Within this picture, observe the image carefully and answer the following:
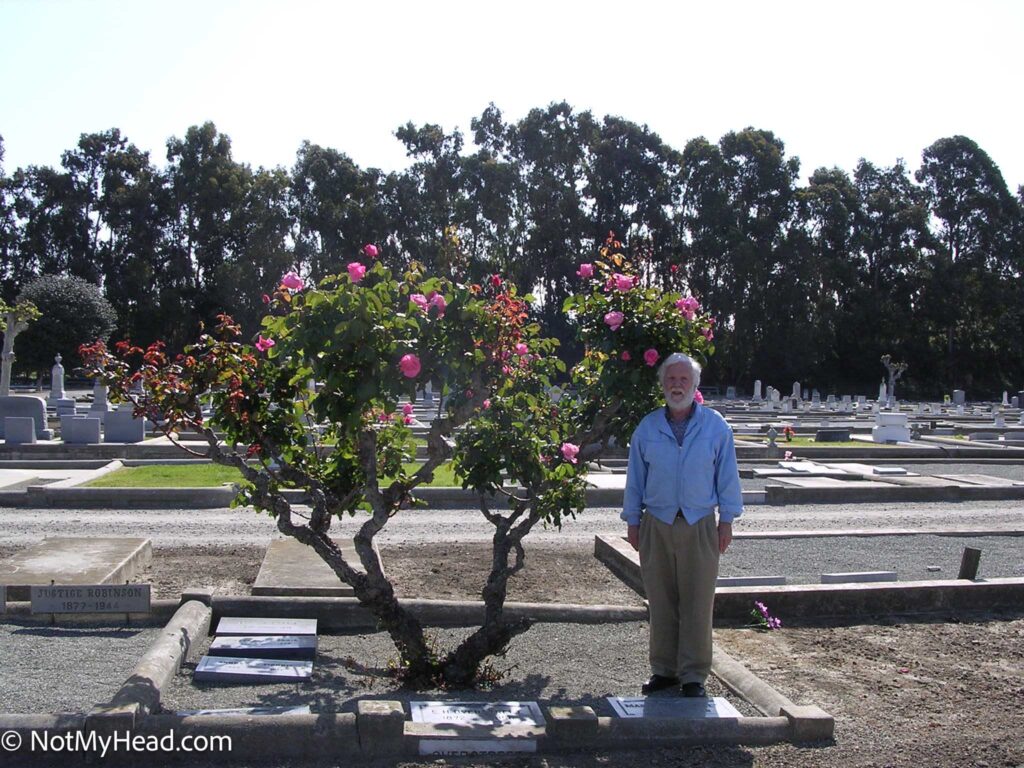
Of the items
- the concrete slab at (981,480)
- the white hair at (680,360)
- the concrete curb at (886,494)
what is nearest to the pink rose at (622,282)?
the white hair at (680,360)

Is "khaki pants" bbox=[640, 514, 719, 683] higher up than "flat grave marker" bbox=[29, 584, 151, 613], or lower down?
higher up

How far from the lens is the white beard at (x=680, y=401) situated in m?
4.90

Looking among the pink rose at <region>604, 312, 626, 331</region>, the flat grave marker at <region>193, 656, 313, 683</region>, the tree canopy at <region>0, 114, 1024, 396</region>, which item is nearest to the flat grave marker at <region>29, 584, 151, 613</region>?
the flat grave marker at <region>193, 656, 313, 683</region>

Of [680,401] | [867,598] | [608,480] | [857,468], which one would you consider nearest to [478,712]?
[680,401]

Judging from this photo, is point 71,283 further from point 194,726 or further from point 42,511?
point 194,726

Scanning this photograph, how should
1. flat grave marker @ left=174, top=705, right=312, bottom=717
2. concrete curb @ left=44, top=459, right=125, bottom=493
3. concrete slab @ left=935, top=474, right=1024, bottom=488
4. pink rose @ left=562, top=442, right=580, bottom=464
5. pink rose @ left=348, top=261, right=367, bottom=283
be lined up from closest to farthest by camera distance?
flat grave marker @ left=174, top=705, right=312, bottom=717, pink rose @ left=348, top=261, right=367, bottom=283, pink rose @ left=562, top=442, right=580, bottom=464, concrete curb @ left=44, top=459, right=125, bottom=493, concrete slab @ left=935, top=474, right=1024, bottom=488

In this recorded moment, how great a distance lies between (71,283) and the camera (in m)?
41.8

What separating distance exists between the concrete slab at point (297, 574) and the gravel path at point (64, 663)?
2.90 ft

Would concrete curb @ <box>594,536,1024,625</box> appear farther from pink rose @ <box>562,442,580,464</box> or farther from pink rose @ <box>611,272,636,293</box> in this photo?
pink rose @ <box>611,272,636,293</box>

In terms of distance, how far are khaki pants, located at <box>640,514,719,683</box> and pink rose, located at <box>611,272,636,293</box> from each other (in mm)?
1380

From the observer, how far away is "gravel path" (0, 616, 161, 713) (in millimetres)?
4566

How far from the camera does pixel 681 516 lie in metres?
4.83

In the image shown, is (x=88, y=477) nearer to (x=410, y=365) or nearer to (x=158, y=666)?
(x=158, y=666)

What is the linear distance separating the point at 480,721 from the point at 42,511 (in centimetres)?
909
